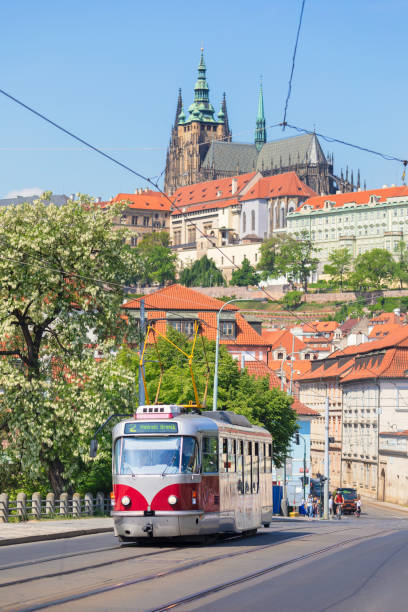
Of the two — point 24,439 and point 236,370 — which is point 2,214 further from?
point 236,370

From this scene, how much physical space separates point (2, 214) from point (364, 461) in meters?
59.8

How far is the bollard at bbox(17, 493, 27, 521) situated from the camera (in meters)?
30.4

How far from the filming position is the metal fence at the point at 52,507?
30.1 metres

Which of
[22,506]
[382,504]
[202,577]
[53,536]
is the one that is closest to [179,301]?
[382,504]

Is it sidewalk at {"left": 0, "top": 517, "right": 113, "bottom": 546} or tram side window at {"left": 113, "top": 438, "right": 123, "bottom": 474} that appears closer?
tram side window at {"left": 113, "top": 438, "right": 123, "bottom": 474}

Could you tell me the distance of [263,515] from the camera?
28.6 metres

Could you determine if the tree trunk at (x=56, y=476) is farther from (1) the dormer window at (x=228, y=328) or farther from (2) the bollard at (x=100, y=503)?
(1) the dormer window at (x=228, y=328)

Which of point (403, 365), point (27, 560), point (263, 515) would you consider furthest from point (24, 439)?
point (403, 365)

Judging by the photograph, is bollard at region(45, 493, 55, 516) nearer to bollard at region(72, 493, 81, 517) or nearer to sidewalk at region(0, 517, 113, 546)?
sidewalk at region(0, 517, 113, 546)

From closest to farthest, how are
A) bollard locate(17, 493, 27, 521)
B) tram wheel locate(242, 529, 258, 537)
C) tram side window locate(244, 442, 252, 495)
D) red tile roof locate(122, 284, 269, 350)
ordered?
tram side window locate(244, 442, 252, 495), tram wheel locate(242, 529, 258, 537), bollard locate(17, 493, 27, 521), red tile roof locate(122, 284, 269, 350)

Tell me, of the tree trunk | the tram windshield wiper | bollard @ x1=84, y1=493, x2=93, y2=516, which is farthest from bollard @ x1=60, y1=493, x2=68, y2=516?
the tram windshield wiper

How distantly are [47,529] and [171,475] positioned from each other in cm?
650

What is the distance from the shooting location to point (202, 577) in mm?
15906

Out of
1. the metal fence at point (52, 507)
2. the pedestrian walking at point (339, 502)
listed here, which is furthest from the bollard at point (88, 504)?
the pedestrian walking at point (339, 502)
